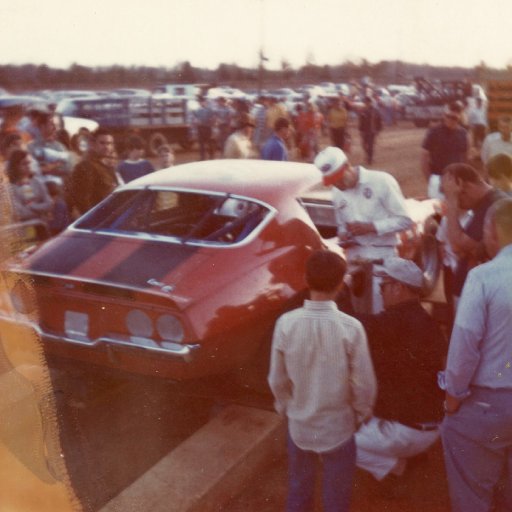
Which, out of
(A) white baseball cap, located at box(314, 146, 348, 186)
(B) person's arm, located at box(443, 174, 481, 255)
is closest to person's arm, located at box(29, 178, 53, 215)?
(A) white baseball cap, located at box(314, 146, 348, 186)

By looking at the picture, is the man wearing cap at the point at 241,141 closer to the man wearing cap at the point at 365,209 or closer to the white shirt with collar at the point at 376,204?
the man wearing cap at the point at 365,209

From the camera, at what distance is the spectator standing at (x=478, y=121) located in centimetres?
1364

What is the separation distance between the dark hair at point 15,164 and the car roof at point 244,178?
1.47m

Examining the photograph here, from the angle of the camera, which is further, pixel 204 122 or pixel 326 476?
pixel 204 122

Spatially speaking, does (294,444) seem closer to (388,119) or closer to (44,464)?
(44,464)

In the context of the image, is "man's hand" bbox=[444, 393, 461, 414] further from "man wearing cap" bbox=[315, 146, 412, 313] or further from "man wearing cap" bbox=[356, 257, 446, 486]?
"man wearing cap" bbox=[315, 146, 412, 313]

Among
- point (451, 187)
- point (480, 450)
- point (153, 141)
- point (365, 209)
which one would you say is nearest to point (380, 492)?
point (480, 450)

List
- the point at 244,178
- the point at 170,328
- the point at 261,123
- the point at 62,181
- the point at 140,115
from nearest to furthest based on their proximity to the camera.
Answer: the point at 170,328 → the point at 244,178 → the point at 62,181 → the point at 261,123 → the point at 140,115

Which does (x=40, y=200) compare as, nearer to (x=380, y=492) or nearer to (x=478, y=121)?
(x=380, y=492)

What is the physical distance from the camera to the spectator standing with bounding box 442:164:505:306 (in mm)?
4047

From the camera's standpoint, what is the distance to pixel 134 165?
709 centimetres

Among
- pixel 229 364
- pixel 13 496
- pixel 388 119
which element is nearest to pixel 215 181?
pixel 229 364

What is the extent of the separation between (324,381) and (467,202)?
1.81 meters

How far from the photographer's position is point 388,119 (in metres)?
32.3
